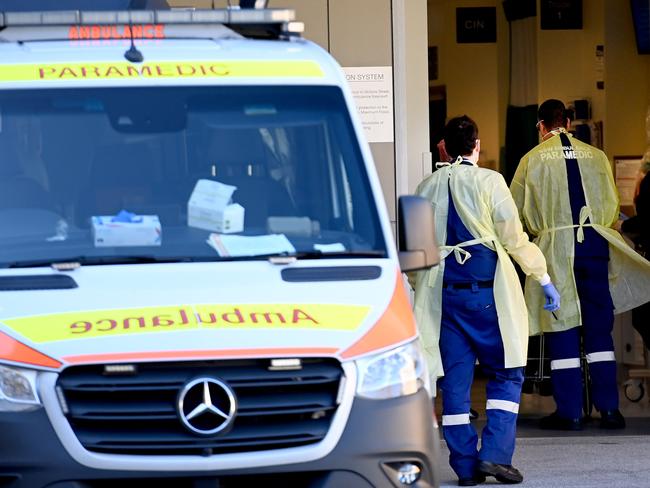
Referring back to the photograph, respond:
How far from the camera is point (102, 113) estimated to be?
20.1 ft

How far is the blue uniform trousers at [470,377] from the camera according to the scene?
834 centimetres

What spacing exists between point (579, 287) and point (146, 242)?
17.9 feet

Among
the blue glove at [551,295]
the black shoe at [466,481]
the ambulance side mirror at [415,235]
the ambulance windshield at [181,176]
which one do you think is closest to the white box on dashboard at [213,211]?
the ambulance windshield at [181,176]

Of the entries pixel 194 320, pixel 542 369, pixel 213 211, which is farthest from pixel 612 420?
pixel 194 320

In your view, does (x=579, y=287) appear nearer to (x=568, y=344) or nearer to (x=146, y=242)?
(x=568, y=344)

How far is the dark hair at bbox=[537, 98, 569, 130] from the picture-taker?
10.6 meters

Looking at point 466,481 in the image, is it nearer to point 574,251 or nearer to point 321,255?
point 574,251

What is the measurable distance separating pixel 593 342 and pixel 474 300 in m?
2.63

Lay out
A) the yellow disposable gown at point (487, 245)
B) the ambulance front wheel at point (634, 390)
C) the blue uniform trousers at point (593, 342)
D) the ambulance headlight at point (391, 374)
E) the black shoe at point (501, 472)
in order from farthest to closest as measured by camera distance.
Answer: the ambulance front wheel at point (634, 390), the blue uniform trousers at point (593, 342), the black shoe at point (501, 472), the yellow disposable gown at point (487, 245), the ambulance headlight at point (391, 374)

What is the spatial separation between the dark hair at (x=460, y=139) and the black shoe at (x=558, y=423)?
9.59ft

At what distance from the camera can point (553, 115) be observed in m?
10.6

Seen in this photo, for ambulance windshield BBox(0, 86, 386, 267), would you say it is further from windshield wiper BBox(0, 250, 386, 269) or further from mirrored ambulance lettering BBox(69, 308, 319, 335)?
mirrored ambulance lettering BBox(69, 308, 319, 335)

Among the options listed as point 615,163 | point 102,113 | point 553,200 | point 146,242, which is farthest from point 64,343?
point 615,163

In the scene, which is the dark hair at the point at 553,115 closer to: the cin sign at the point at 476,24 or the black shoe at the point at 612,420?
the black shoe at the point at 612,420
